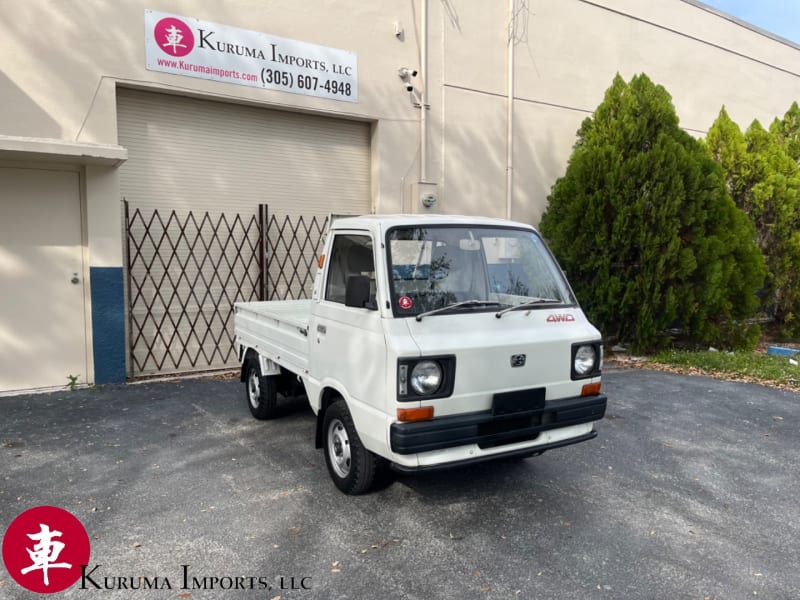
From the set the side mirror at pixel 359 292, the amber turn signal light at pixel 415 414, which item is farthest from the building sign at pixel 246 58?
the amber turn signal light at pixel 415 414

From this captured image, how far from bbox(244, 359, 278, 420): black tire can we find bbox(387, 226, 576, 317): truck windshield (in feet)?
8.26

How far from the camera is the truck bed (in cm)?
486

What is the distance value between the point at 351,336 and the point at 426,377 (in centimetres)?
68

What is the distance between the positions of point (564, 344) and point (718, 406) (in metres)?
3.73

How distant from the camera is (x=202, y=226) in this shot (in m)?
8.20

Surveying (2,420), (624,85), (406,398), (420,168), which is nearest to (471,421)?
(406,398)

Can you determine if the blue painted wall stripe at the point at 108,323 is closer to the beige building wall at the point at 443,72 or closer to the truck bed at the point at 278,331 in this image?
the beige building wall at the point at 443,72

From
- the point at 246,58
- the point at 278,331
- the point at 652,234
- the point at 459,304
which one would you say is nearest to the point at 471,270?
the point at 459,304

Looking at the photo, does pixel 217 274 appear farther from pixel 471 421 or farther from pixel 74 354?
pixel 471 421

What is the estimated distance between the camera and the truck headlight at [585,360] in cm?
409

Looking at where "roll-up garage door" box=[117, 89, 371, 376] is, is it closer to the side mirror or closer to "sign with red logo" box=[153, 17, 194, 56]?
"sign with red logo" box=[153, 17, 194, 56]

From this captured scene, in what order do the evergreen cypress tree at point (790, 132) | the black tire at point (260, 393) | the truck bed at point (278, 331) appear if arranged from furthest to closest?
the evergreen cypress tree at point (790, 132)
the black tire at point (260, 393)
the truck bed at point (278, 331)

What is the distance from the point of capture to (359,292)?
3.90m

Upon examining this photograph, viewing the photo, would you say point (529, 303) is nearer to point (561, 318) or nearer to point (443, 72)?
point (561, 318)
